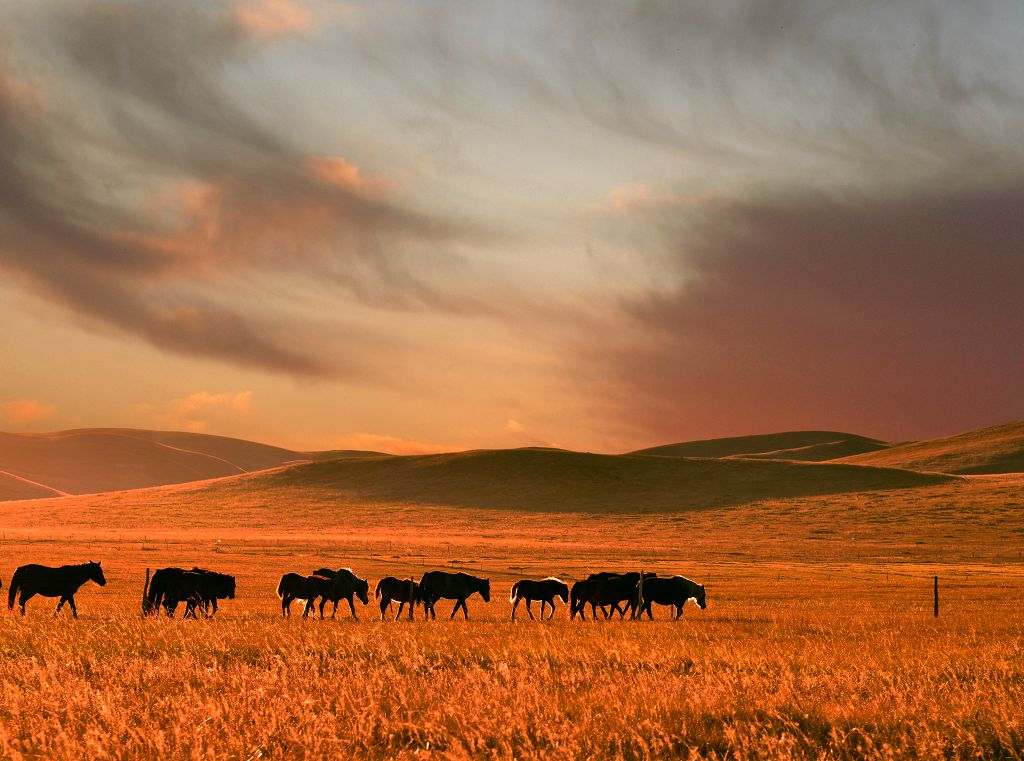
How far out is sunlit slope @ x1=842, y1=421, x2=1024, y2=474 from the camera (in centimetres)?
14412

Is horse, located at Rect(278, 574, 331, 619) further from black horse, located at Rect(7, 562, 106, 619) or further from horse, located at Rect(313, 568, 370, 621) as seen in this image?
black horse, located at Rect(7, 562, 106, 619)

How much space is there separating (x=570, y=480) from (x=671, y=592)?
9073 centimetres

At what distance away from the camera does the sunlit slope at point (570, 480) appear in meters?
101

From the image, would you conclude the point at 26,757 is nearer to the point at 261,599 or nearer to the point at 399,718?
the point at 399,718

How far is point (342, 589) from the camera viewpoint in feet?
76.9

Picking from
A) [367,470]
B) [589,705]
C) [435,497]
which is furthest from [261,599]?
[367,470]

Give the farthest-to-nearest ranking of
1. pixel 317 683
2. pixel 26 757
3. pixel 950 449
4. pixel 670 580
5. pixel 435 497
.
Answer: pixel 950 449, pixel 435 497, pixel 670 580, pixel 317 683, pixel 26 757

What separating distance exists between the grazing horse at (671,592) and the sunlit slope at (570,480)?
229 ft

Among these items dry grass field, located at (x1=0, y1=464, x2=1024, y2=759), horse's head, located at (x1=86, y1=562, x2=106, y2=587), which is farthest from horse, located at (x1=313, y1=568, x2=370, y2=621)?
horse's head, located at (x1=86, y1=562, x2=106, y2=587)

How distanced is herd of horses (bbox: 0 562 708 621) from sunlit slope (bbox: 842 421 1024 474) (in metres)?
131

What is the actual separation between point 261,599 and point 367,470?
99.5 metres

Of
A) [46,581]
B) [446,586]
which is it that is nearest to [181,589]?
[46,581]

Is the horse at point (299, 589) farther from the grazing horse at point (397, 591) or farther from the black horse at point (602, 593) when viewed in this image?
the black horse at point (602, 593)

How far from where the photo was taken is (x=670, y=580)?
24797 mm
